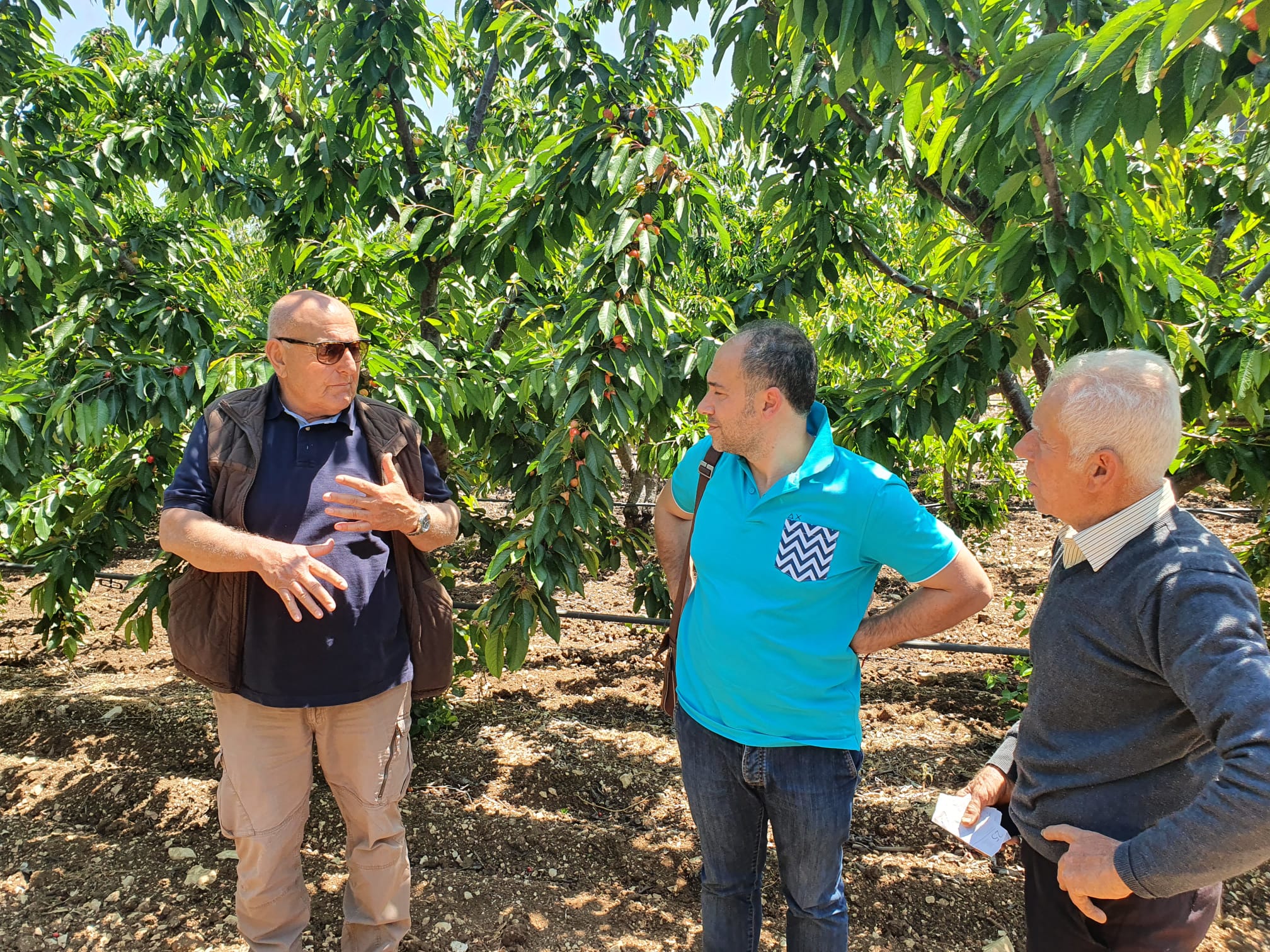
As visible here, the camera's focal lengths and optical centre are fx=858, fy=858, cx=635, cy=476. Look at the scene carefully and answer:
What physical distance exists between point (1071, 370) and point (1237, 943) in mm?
2238

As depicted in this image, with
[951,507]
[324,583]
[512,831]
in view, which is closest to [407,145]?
[324,583]

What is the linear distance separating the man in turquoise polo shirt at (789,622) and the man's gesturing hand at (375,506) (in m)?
0.72

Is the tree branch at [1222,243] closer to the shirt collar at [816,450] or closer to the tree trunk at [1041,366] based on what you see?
the tree trunk at [1041,366]

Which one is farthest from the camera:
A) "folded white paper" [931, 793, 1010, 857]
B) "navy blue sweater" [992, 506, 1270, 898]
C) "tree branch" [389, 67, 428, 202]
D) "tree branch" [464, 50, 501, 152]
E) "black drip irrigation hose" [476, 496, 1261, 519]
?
"black drip irrigation hose" [476, 496, 1261, 519]

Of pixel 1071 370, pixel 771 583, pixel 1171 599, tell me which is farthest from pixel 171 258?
pixel 1171 599

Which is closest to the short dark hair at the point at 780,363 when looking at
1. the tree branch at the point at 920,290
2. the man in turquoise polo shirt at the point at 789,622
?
the man in turquoise polo shirt at the point at 789,622

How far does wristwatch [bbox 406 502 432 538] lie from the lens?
215cm

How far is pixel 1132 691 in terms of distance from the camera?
1327mm

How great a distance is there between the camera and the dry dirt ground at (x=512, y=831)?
2.67 meters

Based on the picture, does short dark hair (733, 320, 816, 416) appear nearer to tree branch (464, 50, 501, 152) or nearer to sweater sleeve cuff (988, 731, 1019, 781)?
sweater sleeve cuff (988, 731, 1019, 781)

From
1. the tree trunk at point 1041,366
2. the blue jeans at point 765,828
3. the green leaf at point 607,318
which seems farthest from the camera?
the tree trunk at point 1041,366

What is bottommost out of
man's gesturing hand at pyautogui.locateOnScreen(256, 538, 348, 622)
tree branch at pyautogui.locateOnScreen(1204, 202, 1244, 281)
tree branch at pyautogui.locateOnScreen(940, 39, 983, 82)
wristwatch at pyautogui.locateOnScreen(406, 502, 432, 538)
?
man's gesturing hand at pyautogui.locateOnScreen(256, 538, 348, 622)

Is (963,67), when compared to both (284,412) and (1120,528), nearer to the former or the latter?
(1120,528)

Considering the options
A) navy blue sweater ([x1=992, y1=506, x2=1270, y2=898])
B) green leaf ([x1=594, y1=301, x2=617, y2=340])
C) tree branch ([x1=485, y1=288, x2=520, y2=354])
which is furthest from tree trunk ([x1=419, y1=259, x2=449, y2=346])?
navy blue sweater ([x1=992, y1=506, x2=1270, y2=898])
